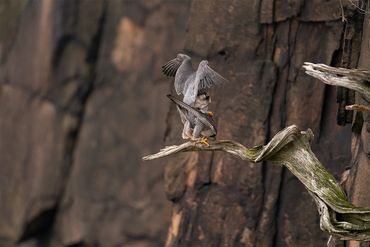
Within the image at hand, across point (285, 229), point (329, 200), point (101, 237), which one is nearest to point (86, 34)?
point (101, 237)

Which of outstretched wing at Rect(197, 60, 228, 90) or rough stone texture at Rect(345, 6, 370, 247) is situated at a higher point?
outstretched wing at Rect(197, 60, 228, 90)

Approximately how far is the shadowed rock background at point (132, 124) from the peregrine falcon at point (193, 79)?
754 mm

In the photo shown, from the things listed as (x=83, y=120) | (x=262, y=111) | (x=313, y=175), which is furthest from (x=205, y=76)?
(x=83, y=120)

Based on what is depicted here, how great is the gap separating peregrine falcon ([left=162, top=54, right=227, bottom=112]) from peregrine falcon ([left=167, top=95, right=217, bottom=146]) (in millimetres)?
54

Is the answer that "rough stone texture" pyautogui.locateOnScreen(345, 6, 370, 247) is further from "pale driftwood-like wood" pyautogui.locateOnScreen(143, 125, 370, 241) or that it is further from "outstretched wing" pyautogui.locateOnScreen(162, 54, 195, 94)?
"outstretched wing" pyautogui.locateOnScreen(162, 54, 195, 94)

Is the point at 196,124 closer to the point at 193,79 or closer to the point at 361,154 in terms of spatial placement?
the point at 193,79

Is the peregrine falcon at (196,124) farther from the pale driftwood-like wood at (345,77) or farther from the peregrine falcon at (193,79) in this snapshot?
the pale driftwood-like wood at (345,77)

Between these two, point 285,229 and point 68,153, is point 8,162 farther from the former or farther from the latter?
point 285,229

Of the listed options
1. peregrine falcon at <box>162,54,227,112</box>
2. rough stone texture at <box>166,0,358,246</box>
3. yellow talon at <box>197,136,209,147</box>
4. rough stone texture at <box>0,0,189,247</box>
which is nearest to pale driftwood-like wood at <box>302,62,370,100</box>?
peregrine falcon at <box>162,54,227,112</box>

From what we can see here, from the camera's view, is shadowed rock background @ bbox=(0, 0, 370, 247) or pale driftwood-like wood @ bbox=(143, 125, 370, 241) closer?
pale driftwood-like wood @ bbox=(143, 125, 370, 241)

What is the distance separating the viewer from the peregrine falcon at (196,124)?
563cm

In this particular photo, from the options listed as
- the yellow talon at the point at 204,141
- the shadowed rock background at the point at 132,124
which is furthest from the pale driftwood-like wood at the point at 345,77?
the shadowed rock background at the point at 132,124

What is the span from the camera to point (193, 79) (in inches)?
228

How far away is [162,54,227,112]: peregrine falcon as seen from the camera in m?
5.66
